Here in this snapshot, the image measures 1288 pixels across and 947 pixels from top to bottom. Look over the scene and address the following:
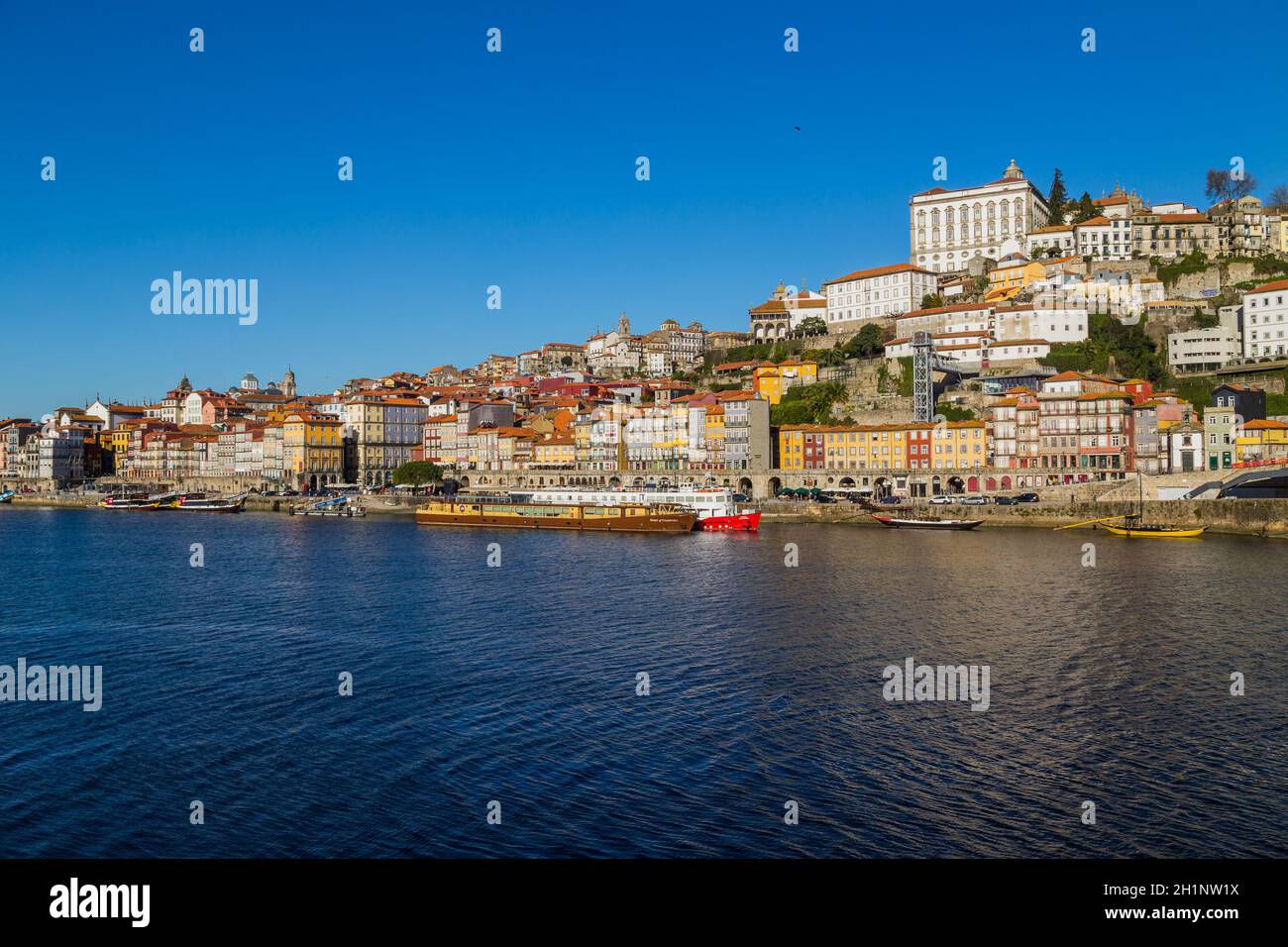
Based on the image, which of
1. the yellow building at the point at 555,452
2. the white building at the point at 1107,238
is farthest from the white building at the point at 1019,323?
the yellow building at the point at 555,452

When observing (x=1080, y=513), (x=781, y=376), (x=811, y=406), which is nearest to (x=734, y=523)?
(x=1080, y=513)

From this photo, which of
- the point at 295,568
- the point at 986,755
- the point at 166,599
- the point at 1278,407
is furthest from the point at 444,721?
the point at 1278,407

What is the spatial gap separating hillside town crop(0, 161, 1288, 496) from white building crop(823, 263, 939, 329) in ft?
0.63

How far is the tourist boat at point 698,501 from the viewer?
57.5 m

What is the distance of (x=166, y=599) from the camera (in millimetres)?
30344

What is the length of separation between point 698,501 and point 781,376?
2635 cm

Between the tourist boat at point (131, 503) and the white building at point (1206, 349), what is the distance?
8098 centimetres

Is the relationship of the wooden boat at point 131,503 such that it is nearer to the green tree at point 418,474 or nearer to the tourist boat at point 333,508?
the tourist boat at point 333,508

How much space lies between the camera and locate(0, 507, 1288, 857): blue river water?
39.0ft

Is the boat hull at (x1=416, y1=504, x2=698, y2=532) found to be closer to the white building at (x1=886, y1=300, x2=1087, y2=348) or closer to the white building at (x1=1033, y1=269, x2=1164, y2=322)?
the white building at (x1=886, y1=300, x2=1087, y2=348)

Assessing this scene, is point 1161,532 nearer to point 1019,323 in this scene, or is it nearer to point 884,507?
point 884,507

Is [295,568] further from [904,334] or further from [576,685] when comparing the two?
[904,334]
